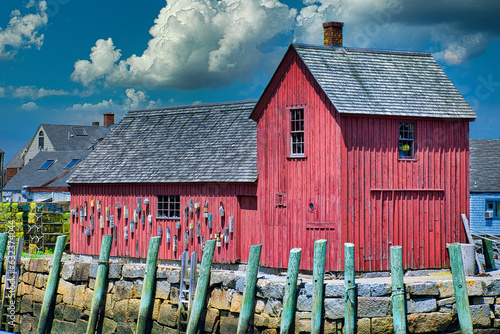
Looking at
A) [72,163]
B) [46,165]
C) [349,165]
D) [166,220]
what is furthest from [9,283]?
[46,165]

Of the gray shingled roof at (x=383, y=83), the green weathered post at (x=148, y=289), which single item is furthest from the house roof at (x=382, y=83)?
the green weathered post at (x=148, y=289)

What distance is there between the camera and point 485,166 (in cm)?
3853

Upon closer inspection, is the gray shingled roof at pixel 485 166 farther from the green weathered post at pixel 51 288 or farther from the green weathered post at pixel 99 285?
the green weathered post at pixel 51 288

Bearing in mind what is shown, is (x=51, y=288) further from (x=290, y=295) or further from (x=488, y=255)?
(x=488, y=255)

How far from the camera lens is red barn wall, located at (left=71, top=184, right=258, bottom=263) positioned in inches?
925

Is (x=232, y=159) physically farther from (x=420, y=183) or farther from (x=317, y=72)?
(x=420, y=183)

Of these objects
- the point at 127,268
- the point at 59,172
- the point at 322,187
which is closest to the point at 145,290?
the point at 127,268

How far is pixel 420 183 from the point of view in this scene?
808 inches

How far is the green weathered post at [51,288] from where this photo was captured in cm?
1983

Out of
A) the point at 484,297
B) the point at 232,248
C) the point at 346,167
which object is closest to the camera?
the point at 484,297

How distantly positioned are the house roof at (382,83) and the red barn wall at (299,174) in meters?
0.42

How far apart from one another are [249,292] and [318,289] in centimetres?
168

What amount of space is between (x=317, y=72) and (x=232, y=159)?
5.26 meters

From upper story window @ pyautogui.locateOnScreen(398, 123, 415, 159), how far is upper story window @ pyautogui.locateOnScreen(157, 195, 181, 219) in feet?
28.4
